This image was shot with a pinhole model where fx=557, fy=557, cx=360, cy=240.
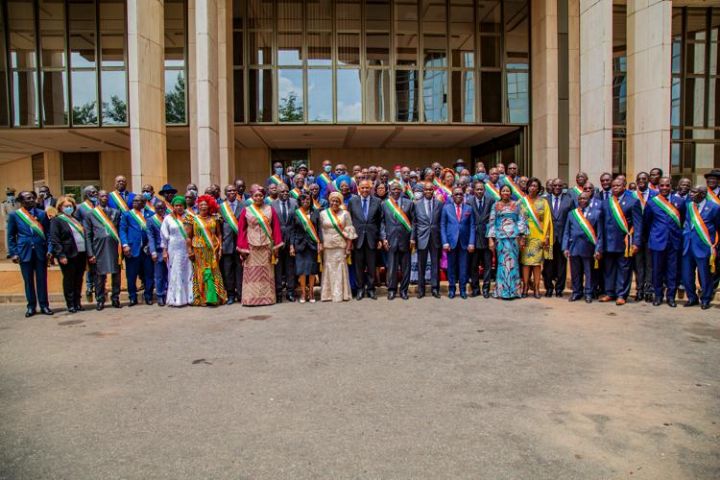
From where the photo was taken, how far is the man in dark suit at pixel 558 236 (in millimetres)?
8992

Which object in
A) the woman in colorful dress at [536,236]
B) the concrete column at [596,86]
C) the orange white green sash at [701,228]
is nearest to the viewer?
the orange white green sash at [701,228]

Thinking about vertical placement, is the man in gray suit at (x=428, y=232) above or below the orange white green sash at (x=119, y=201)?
below

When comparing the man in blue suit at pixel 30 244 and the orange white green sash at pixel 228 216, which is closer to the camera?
the man in blue suit at pixel 30 244

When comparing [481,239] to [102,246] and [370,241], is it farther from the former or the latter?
[102,246]

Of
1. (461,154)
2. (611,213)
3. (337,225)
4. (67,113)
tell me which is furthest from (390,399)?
(461,154)

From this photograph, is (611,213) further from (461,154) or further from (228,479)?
(461,154)

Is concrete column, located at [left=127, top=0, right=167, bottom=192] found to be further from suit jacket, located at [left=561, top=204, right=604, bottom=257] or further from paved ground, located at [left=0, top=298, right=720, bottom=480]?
suit jacket, located at [left=561, top=204, right=604, bottom=257]

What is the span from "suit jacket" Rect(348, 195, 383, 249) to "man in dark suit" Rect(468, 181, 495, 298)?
1559mm

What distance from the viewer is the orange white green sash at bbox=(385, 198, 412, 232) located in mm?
9078

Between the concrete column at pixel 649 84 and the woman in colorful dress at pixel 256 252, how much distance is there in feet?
27.5

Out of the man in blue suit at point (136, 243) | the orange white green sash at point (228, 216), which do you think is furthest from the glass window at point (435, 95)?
the man in blue suit at point (136, 243)

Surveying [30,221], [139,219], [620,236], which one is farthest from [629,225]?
[30,221]

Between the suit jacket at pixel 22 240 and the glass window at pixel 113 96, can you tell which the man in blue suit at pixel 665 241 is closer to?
the suit jacket at pixel 22 240

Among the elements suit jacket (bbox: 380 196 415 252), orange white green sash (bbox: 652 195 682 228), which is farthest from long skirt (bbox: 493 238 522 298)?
orange white green sash (bbox: 652 195 682 228)
